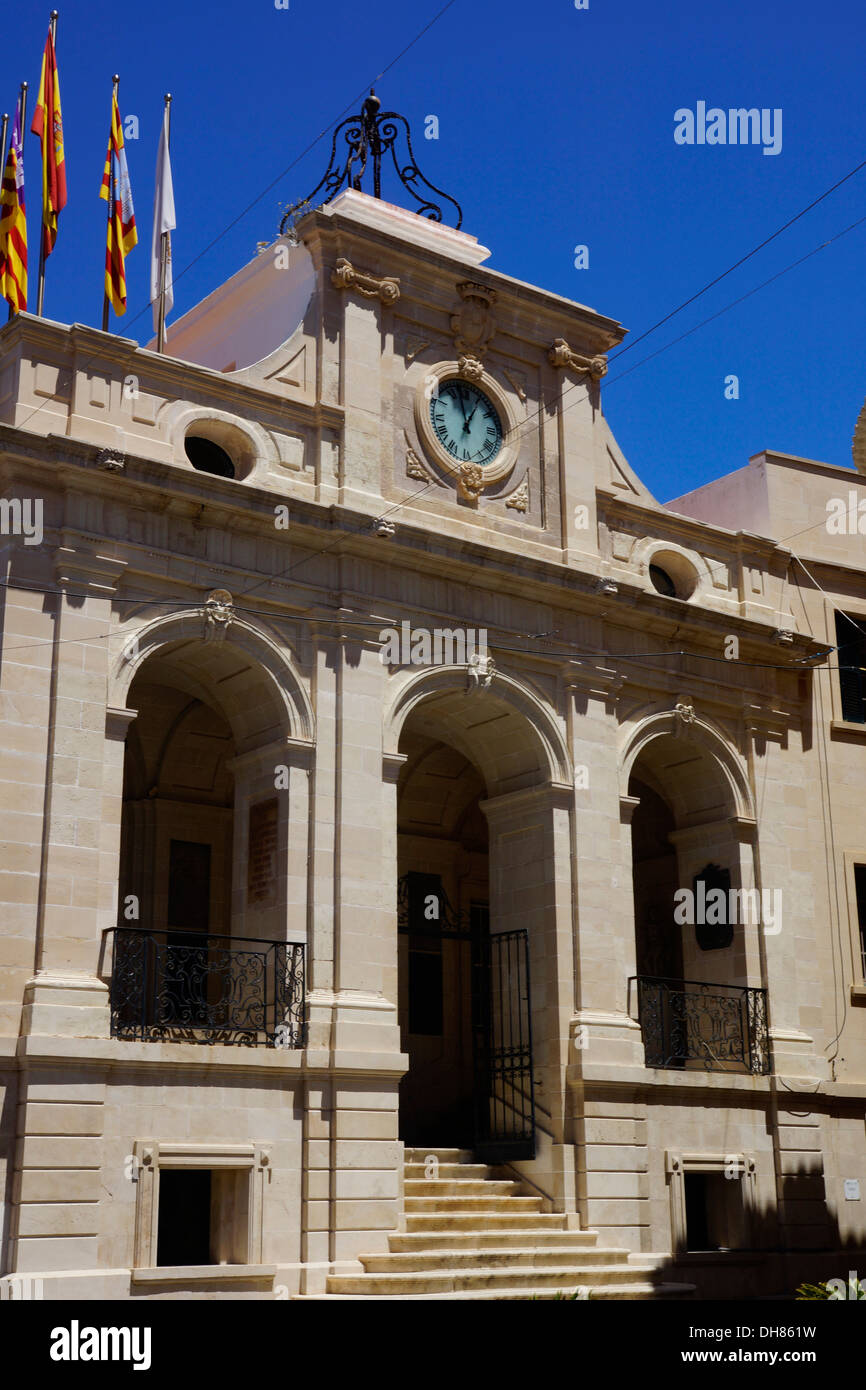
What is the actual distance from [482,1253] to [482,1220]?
939 mm

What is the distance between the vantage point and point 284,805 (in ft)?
58.8

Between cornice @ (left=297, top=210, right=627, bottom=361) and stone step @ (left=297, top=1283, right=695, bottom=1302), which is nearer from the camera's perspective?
stone step @ (left=297, top=1283, right=695, bottom=1302)

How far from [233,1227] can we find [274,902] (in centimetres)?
344

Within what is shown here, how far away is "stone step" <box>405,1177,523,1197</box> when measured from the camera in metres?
18.4

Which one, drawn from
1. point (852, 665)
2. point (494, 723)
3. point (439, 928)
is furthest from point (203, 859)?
point (852, 665)

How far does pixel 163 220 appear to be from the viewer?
20.9 metres

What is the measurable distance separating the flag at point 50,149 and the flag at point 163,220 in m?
2.18

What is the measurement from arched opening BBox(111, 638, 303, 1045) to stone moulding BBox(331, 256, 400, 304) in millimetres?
5059

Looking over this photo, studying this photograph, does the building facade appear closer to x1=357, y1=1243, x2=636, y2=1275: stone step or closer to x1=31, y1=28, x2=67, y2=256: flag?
x1=357, y1=1243, x2=636, y2=1275: stone step

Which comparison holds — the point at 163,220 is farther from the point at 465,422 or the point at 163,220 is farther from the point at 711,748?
the point at 711,748

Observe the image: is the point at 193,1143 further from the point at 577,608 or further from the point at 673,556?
the point at 673,556

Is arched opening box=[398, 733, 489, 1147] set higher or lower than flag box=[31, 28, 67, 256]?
lower

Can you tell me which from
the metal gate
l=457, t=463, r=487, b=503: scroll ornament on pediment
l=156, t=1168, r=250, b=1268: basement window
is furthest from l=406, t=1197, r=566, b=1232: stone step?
l=457, t=463, r=487, b=503: scroll ornament on pediment

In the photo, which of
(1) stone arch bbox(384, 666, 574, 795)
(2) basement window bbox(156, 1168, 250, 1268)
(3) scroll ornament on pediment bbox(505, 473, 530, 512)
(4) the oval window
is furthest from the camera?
(4) the oval window
